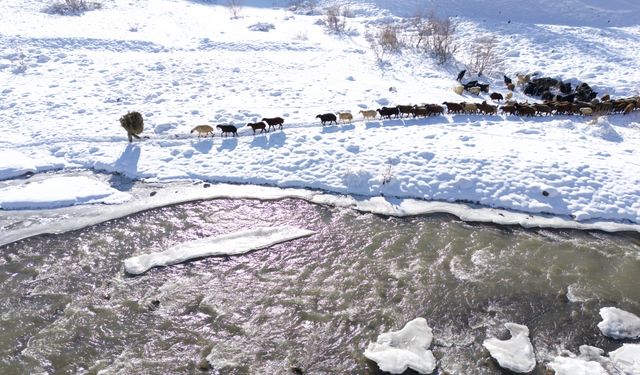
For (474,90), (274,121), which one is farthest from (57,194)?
(474,90)

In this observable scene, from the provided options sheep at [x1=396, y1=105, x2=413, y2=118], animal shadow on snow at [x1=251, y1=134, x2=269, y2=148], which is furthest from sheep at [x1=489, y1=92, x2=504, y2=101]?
animal shadow on snow at [x1=251, y1=134, x2=269, y2=148]

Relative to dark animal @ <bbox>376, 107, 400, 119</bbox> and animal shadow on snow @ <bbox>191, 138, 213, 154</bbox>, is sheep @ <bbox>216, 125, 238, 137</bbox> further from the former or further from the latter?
dark animal @ <bbox>376, 107, 400, 119</bbox>

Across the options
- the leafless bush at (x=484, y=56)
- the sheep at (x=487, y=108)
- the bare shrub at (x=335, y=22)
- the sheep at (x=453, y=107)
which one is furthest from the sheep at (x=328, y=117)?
the bare shrub at (x=335, y=22)

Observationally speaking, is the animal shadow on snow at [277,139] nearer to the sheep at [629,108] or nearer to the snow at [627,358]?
the snow at [627,358]

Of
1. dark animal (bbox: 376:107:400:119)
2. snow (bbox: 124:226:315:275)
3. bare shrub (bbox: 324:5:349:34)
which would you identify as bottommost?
snow (bbox: 124:226:315:275)

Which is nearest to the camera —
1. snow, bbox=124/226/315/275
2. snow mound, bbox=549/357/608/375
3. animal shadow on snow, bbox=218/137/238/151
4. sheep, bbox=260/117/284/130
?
snow mound, bbox=549/357/608/375

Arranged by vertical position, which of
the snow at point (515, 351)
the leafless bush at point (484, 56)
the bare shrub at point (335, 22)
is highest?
the bare shrub at point (335, 22)
